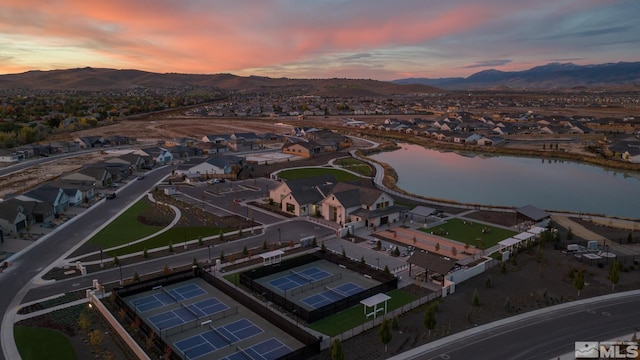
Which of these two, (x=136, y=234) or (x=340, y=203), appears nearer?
(x=136, y=234)

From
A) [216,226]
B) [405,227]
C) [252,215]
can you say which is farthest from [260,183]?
[405,227]

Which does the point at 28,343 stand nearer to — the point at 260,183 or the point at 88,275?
the point at 88,275

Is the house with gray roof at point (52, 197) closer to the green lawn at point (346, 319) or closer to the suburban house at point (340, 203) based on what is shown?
the suburban house at point (340, 203)

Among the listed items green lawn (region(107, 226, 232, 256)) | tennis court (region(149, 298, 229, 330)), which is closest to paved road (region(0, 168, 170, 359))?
green lawn (region(107, 226, 232, 256))

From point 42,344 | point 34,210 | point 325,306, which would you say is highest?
→ point 34,210

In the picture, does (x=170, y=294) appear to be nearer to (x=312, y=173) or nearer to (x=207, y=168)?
(x=207, y=168)

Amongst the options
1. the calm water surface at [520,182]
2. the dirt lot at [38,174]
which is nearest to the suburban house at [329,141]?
the calm water surface at [520,182]

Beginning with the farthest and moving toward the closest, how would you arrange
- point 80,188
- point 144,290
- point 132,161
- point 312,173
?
point 132,161 → point 312,173 → point 80,188 → point 144,290

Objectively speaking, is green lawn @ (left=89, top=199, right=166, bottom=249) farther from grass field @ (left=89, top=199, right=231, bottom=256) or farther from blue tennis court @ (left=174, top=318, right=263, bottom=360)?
blue tennis court @ (left=174, top=318, right=263, bottom=360)

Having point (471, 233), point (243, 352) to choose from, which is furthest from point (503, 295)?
point (243, 352)
